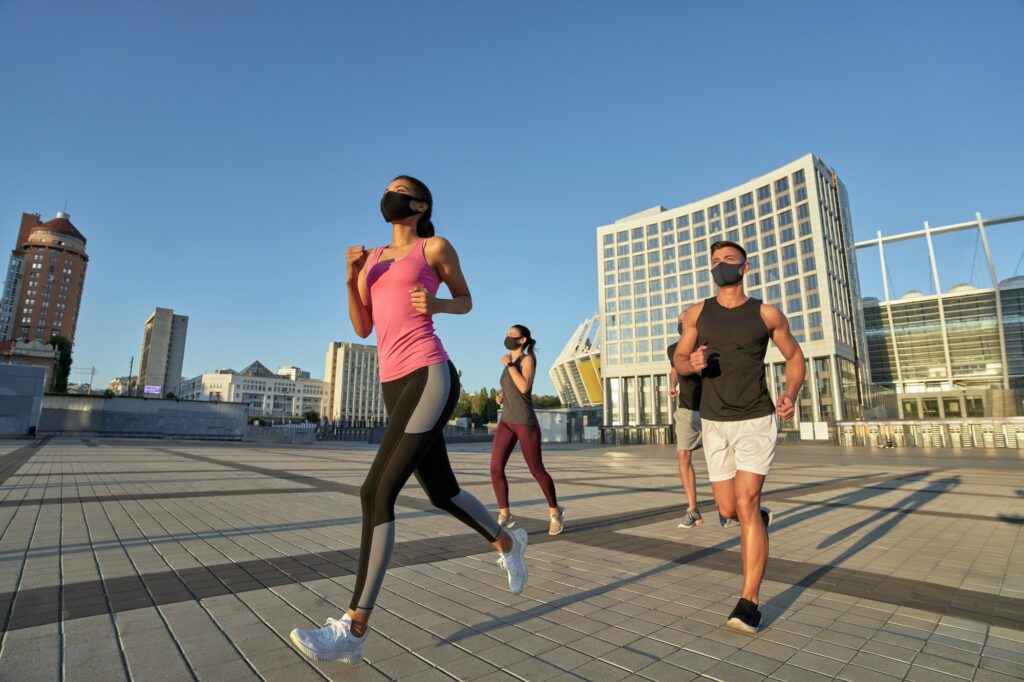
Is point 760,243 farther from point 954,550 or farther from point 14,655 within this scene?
point 14,655

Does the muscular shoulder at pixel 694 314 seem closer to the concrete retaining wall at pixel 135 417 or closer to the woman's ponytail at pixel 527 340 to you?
the woman's ponytail at pixel 527 340

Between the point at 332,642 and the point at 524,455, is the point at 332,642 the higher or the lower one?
the lower one

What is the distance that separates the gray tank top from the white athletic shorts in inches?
86.3

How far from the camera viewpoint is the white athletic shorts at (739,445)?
2.80 metres

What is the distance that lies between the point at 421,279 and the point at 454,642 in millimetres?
1671

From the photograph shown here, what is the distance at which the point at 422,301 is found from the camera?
2264mm

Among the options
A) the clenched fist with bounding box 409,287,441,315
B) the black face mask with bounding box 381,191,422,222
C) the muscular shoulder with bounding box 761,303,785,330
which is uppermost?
the black face mask with bounding box 381,191,422,222

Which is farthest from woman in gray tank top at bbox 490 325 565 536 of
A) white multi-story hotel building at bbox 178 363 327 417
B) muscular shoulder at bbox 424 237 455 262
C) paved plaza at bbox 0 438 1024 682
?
white multi-story hotel building at bbox 178 363 327 417

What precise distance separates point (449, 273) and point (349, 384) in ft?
520

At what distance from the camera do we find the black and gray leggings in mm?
2123

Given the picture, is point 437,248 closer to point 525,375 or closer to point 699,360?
point 699,360

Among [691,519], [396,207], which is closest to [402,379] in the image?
[396,207]

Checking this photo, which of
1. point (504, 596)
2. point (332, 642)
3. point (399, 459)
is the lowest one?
point (504, 596)

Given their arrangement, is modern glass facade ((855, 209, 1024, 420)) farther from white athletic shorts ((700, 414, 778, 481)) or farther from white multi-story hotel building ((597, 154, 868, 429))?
white athletic shorts ((700, 414, 778, 481))
